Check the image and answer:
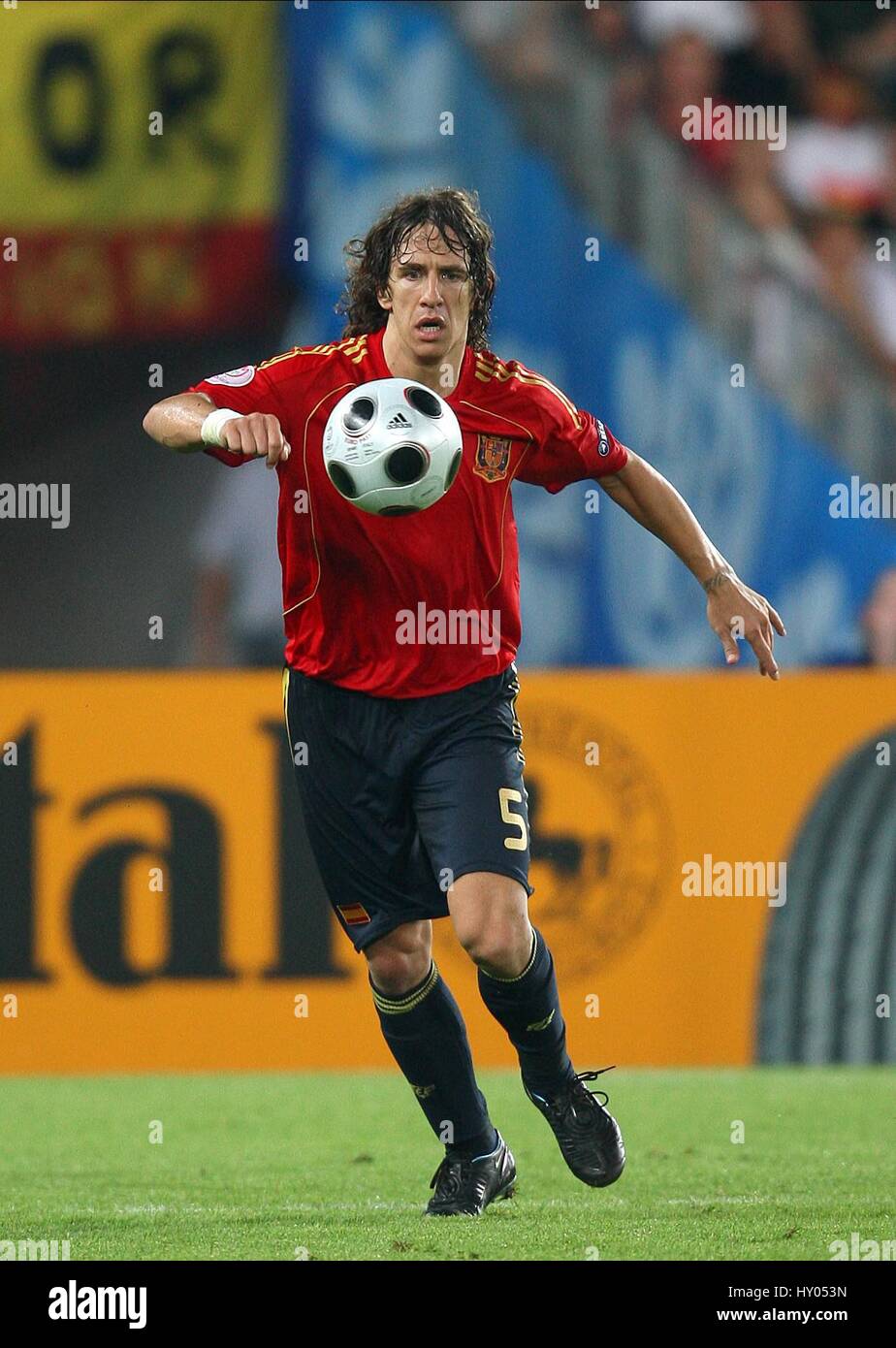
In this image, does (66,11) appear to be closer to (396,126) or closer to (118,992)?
(396,126)

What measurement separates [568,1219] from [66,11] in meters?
9.40

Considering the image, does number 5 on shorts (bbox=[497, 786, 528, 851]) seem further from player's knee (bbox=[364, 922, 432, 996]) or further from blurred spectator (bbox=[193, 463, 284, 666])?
blurred spectator (bbox=[193, 463, 284, 666])

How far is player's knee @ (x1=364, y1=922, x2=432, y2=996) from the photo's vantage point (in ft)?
15.9

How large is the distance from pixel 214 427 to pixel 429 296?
702 millimetres

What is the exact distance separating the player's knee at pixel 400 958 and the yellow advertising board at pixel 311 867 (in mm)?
3072

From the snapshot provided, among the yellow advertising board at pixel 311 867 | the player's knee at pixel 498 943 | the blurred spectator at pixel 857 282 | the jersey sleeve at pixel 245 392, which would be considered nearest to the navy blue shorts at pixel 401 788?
the player's knee at pixel 498 943

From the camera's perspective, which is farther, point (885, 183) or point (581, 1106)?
point (885, 183)

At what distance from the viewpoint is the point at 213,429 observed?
4.21 meters

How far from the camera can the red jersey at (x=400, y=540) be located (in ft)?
15.2

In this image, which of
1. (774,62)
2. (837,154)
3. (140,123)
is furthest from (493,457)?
(774,62)

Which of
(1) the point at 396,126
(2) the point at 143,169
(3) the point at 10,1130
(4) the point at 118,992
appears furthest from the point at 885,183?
(3) the point at 10,1130

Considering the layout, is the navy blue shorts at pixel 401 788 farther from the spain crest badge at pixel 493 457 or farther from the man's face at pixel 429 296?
the man's face at pixel 429 296

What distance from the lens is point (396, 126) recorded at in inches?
465

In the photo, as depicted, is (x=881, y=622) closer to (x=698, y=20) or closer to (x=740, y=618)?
(x=698, y=20)
